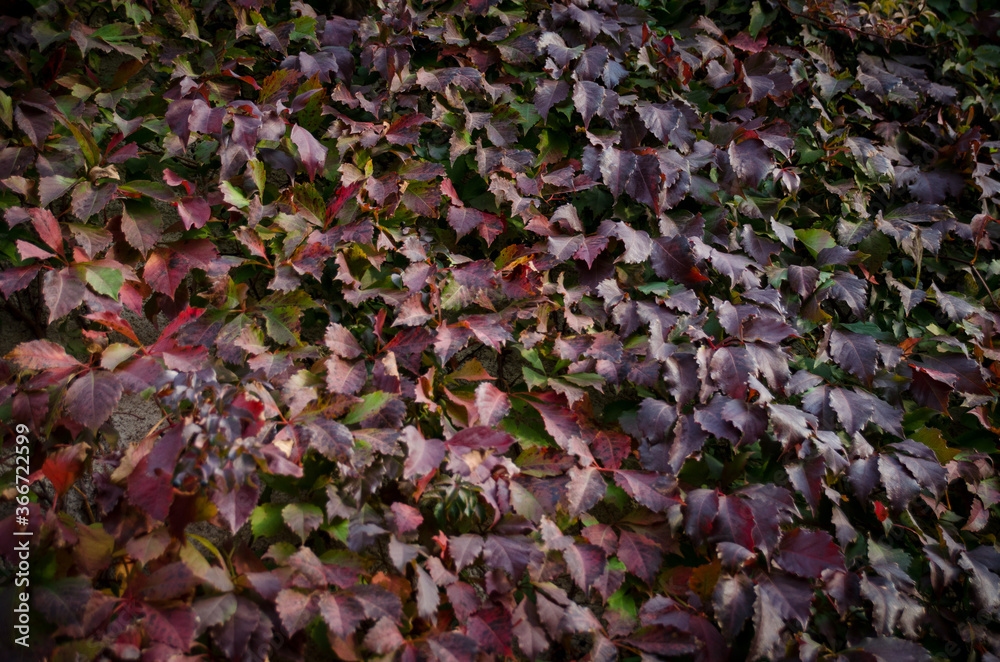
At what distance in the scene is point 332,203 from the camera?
4.30 ft

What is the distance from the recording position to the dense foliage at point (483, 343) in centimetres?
101

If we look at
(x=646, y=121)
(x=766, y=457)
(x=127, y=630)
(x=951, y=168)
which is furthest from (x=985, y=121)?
(x=127, y=630)

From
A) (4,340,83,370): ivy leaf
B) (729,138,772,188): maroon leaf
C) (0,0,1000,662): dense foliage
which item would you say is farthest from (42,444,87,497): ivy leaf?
(729,138,772,188): maroon leaf

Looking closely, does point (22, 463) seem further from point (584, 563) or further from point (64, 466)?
point (584, 563)

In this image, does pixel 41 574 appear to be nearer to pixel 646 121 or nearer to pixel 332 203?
pixel 332 203

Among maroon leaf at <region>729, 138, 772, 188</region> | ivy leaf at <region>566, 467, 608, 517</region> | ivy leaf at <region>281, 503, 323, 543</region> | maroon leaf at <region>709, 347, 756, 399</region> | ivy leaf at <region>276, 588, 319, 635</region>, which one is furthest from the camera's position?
maroon leaf at <region>729, 138, 772, 188</region>

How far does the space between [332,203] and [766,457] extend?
113 cm

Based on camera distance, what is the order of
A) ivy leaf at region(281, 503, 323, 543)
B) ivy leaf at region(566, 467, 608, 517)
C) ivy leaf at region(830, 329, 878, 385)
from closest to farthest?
1. ivy leaf at region(281, 503, 323, 543)
2. ivy leaf at region(566, 467, 608, 517)
3. ivy leaf at region(830, 329, 878, 385)

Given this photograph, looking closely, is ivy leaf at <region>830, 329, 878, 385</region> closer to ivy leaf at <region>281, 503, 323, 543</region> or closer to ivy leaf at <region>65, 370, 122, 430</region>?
ivy leaf at <region>281, 503, 323, 543</region>

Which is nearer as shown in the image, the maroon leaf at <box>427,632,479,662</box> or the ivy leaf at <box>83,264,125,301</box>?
the maroon leaf at <box>427,632,479,662</box>

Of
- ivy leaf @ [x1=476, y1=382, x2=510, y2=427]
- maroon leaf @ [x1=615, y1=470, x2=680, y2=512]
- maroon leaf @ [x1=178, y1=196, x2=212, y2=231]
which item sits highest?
maroon leaf @ [x1=178, y1=196, x2=212, y2=231]

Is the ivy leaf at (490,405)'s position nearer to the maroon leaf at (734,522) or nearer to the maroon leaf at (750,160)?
the maroon leaf at (734,522)

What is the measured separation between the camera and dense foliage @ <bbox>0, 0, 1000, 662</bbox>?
1.01m

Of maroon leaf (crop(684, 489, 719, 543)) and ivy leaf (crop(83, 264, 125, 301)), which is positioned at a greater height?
ivy leaf (crop(83, 264, 125, 301))
